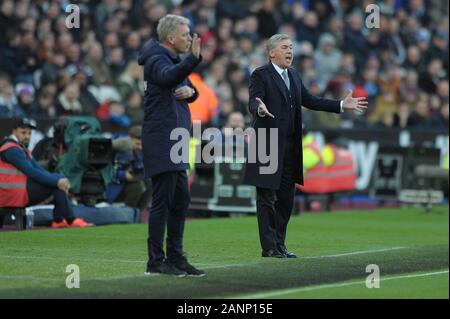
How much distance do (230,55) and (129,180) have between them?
827 cm

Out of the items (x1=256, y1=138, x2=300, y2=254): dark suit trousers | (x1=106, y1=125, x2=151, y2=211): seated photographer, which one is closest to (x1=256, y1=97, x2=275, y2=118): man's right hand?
(x1=256, y1=138, x2=300, y2=254): dark suit trousers

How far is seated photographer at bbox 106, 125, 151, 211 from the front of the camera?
1897 cm

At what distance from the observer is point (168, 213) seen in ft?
35.3

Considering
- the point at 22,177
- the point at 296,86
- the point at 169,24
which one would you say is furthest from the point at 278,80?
the point at 22,177

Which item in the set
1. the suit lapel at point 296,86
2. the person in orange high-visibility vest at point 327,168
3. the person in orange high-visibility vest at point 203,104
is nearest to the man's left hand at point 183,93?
the suit lapel at point 296,86

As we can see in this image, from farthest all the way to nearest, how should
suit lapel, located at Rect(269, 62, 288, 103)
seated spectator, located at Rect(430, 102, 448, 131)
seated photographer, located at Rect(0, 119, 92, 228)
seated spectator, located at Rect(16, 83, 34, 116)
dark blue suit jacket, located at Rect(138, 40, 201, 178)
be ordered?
A: seated spectator, located at Rect(430, 102, 448, 131) → seated spectator, located at Rect(16, 83, 34, 116) → seated photographer, located at Rect(0, 119, 92, 228) → suit lapel, located at Rect(269, 62, 288, 103) → dark blue suit jacket, located at Rect(138, 40, 201, 178)

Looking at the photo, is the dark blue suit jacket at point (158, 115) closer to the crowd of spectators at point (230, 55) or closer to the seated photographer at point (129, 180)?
the seated photographer at point (129, 180)

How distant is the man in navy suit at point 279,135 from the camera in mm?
12570

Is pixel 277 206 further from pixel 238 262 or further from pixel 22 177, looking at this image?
pixel 22 177

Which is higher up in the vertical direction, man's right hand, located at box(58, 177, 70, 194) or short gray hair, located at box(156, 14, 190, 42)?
short gray hair, located at box(156, 14, 190, 42)

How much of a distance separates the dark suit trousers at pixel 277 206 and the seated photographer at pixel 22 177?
4.56 metres

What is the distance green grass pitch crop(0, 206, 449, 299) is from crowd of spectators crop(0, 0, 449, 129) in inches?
189

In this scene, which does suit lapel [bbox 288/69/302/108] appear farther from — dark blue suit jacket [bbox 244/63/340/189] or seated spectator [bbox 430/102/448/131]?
seated spectator [bbox 430/102/448/131]
